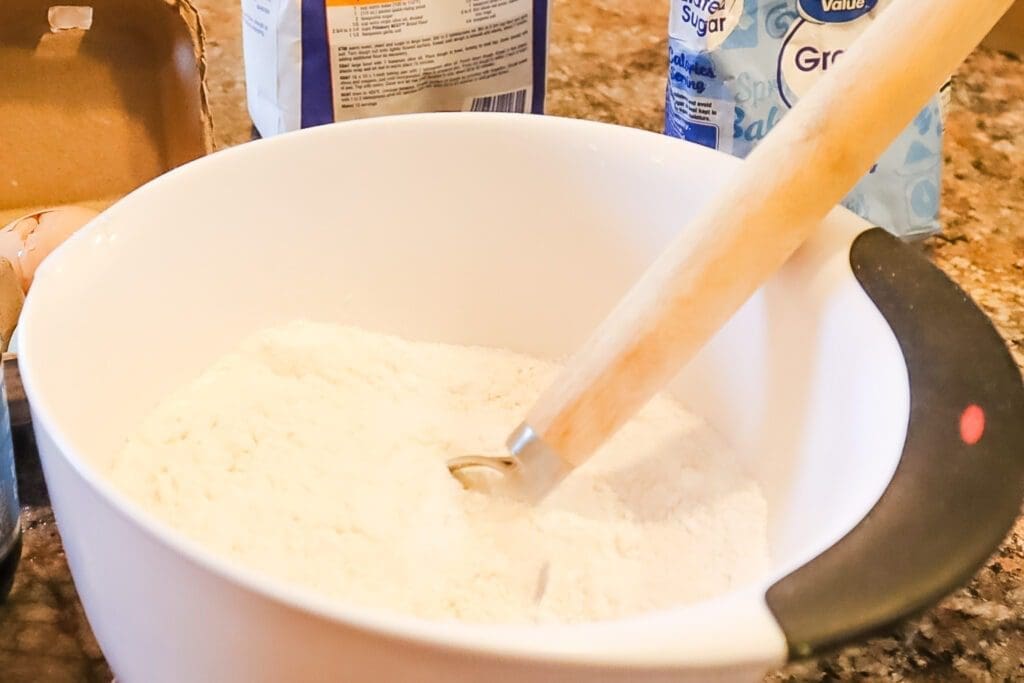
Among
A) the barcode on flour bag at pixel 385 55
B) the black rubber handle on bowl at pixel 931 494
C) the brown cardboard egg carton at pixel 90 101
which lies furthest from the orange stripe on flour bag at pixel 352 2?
the black rubber handle on bowl at pixel 931 494

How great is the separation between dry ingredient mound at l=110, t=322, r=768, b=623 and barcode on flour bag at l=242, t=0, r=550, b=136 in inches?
8.4

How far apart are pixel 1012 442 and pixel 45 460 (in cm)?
33

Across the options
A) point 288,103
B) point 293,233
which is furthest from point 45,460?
point 288,103

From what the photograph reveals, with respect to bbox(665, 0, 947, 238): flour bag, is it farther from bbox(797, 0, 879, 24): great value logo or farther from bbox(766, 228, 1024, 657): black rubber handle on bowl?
bbox(766, 228, 1024, 657): black rubber handle on bowl

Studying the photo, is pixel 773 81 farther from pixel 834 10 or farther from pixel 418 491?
pixel 418 491

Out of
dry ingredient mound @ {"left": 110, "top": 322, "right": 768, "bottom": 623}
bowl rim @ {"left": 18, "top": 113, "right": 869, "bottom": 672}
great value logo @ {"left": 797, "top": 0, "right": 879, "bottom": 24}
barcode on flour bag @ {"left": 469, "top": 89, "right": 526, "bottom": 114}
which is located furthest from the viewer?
barcode on flour bag @ {"left": 469, "top": 89, "right": 526, "bottom": 114}

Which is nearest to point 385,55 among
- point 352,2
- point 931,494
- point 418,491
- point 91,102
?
point 352,2

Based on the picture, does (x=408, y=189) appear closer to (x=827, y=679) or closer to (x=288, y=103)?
(x=288, y=103)

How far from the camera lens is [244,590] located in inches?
11.2

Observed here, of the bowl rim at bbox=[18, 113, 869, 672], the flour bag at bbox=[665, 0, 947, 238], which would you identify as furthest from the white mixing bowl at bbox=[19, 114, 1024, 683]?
the flour bag at bbox=[665, 0, 947, 238]

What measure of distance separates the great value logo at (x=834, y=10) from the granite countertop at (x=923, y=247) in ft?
0.62

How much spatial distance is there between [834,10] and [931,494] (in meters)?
0.42

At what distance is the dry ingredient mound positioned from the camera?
1.50 feet

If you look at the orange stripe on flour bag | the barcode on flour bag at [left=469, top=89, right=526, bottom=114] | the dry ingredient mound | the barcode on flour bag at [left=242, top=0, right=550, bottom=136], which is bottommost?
the dry ingredient mound
